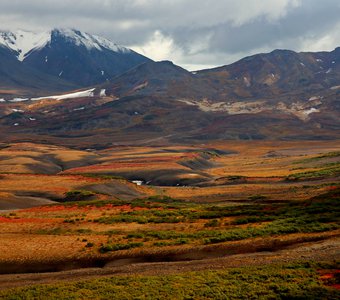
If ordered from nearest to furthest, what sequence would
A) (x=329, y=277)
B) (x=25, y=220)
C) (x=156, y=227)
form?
(x=329, y=277) → (x=156, y=227) → (x=25, y=220)

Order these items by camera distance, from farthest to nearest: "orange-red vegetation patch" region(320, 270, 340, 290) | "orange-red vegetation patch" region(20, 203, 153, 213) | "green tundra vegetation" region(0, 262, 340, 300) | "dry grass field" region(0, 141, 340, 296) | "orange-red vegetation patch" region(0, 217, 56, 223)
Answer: "orange-red vegetation patch" region(20, 203, 153, 213)
"orange-red vegetation patch" region(0, 217, 56, 223)
"dry grass field" region(0, 141, 340, 296)
"orange-red vegetation patch" region(320, 270, 340, 290)
"green tundra vegetation" region(0, 262, 340, 300)

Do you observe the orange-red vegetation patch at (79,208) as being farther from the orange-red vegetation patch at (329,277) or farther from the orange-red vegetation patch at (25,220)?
the orange-red vegetation patch at (329,277)

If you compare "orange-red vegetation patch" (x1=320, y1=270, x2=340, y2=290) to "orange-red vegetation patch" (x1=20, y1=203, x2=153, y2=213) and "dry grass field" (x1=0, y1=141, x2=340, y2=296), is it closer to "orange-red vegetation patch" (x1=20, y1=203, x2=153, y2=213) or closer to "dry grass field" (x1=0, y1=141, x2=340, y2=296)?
"dry grass field" (x1=0, y1=141, x2=340, y2=296)

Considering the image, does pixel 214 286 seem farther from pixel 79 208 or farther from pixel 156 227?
pixel 79 208

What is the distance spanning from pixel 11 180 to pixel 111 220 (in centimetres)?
3977

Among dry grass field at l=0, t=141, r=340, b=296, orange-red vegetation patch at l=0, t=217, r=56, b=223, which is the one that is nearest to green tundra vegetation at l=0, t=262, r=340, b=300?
dry grass field at l=0, t=141, r=340, b=296

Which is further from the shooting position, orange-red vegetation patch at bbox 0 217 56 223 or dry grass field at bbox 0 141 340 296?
orange-red vegetation patch at bbox 0 217 56 223

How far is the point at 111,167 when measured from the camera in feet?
372

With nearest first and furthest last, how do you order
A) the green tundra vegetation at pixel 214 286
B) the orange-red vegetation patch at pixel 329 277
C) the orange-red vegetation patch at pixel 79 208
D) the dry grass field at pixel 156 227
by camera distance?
1. the green tundra vegetation at pixel 214 286
2. the orange-red vegetation patch at pixel 329 277
3. the dry grass field at pixel 156 227
4. the orange-red vegetation patch at pixel 79 208

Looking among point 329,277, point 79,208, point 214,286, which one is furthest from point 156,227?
point 329,277

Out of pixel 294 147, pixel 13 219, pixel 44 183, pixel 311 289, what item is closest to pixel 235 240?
pixel 311 289

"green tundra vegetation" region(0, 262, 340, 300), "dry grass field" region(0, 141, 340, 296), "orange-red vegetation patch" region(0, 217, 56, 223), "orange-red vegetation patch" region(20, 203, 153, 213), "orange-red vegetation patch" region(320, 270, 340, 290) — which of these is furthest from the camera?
"orange-red vegetation patch" region(20, 203, 153, 213)

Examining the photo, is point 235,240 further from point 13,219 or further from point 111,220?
point 13,219

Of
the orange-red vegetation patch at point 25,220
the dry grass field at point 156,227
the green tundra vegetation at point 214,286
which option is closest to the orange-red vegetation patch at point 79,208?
the dry grass field at point 156,227
